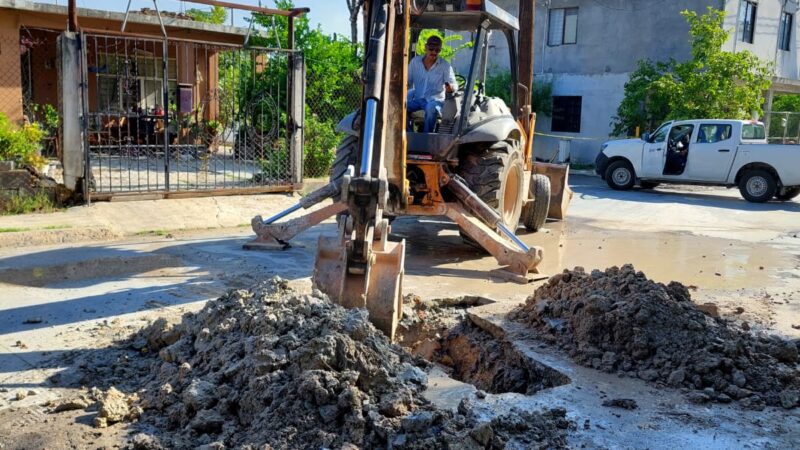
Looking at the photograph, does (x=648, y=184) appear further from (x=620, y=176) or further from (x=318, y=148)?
(x=318, y=148)

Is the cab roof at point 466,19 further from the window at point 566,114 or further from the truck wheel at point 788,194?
the window at point 566,114

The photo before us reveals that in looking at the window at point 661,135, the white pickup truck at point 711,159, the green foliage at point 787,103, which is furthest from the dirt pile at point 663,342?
the green foliage at point 787,103

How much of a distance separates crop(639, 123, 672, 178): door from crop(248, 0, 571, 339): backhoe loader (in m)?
6.73

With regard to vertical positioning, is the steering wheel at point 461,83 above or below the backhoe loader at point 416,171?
above

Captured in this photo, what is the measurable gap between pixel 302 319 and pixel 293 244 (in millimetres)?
4905

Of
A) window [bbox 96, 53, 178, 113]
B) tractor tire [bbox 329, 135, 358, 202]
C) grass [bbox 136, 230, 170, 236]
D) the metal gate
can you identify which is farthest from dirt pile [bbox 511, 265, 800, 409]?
window [bbox 96, 53, 178, 113]

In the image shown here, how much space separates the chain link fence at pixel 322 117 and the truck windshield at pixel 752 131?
879 cm

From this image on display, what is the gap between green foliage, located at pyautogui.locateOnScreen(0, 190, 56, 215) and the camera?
992 centimetres

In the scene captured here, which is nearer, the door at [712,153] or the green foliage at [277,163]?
the green foliage at [277,163]

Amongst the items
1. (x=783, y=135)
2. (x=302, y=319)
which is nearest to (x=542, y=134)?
(x=783, y=135)

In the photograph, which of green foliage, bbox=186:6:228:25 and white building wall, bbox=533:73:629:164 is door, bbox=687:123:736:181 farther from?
green foliage, bbox=186:6:228:25

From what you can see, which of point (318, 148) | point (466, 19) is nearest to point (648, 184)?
point (318, 148)

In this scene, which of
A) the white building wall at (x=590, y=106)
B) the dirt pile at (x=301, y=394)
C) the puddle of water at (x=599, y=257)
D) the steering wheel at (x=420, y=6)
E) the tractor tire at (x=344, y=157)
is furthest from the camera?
the white building wall at (x=590, y=106)

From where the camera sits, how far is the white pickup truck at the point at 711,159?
1664 cm
